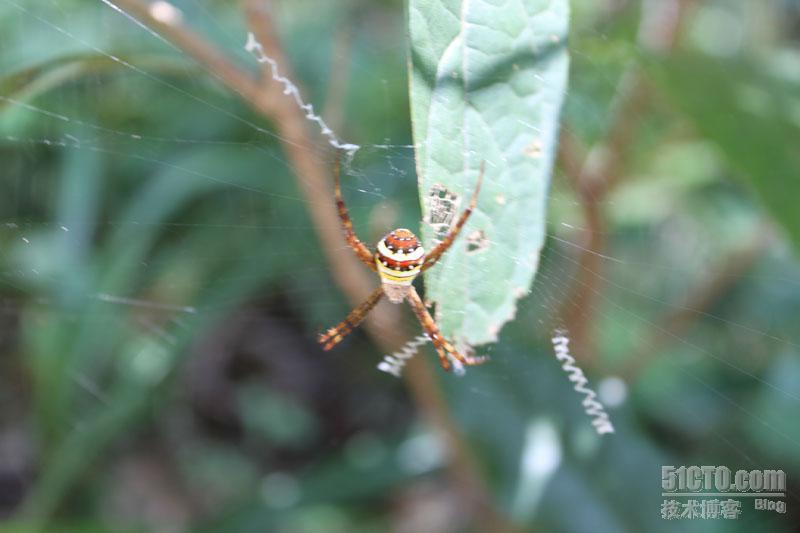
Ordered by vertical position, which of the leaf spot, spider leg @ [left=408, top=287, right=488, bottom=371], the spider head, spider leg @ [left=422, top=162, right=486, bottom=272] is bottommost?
spider leg @ [left=408, top=287, right=488, bottom=371]

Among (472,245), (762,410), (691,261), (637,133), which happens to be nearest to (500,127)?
(472,245)

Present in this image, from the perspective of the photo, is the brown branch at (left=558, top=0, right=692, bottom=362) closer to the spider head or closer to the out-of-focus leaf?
the out-of-focus leaf

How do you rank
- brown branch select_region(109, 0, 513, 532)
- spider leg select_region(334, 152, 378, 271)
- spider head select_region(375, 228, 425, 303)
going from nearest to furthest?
1. brown branch select_region(109, 0, 513, 532)
2. spider head select_region(375, 228, 425, 303)
3. spider leg select_region(334, 152, 378, 271)

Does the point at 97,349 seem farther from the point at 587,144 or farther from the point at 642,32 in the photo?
the point at 642,32

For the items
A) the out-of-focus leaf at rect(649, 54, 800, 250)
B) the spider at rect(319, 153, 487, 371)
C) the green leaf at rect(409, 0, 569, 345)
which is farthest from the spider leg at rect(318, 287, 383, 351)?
the out-of-focus leaf at rect(649, 54, 800, 250)

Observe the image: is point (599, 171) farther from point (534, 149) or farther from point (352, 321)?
point (534, 149)
